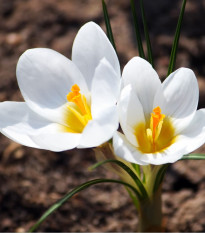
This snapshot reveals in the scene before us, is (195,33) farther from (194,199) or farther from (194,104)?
(194,104)

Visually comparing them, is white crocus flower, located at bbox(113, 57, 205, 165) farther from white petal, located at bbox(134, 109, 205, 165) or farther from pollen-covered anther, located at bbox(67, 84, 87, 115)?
pollen-covered anther, located at bbox(67, 84, 87, 115)

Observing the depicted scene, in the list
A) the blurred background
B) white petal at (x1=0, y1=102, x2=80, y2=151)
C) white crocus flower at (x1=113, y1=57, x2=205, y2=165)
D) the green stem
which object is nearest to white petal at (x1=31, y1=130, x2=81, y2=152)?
white petal at (x1=0, y1=102, x2=80, y2=151)

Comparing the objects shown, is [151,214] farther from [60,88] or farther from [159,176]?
[60,88]

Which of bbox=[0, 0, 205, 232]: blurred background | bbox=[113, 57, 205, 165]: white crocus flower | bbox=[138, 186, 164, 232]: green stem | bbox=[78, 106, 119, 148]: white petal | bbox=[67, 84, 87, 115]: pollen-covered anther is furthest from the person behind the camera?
bbox=[0, 0, 205, 232]: blurred background

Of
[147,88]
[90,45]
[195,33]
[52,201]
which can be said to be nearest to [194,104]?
[147,88]

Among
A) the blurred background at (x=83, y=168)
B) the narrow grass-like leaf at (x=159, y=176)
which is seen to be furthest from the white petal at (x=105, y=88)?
the blurred background at (x=83, y=168)

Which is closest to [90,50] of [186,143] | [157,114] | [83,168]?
[157,114]
